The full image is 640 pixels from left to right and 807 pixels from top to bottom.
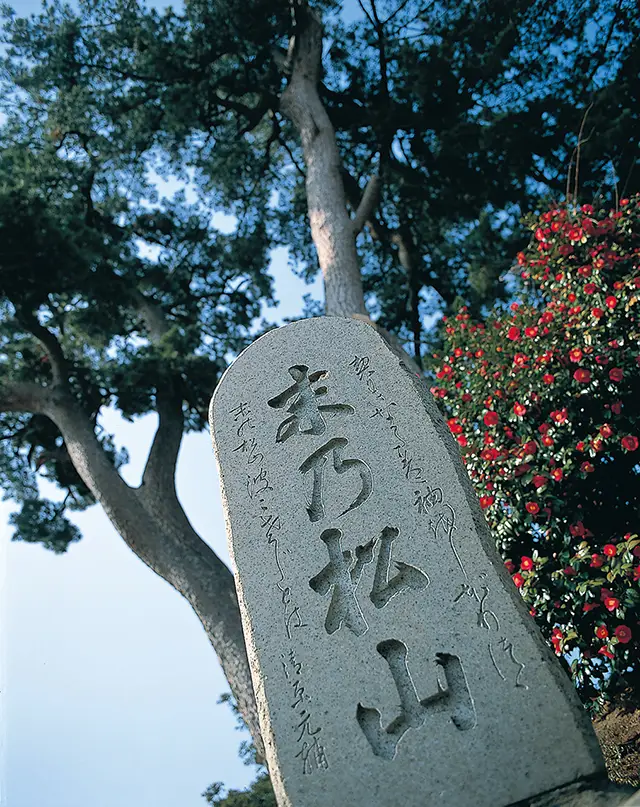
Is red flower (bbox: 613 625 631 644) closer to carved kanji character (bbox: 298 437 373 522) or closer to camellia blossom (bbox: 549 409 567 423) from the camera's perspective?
camellia blossom (bbox: 549 409 567 423)

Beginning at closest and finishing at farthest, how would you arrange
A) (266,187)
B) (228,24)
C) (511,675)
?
(511,675) → (228,24) → (266,187)

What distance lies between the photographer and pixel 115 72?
7305mm

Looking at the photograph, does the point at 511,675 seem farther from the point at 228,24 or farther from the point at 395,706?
the point at 228,24

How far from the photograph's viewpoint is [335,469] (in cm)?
226

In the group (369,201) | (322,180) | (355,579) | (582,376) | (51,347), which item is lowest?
(355,579)

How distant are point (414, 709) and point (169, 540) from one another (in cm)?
402

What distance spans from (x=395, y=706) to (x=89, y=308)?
6.13 meters

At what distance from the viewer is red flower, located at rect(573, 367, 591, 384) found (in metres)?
3.54

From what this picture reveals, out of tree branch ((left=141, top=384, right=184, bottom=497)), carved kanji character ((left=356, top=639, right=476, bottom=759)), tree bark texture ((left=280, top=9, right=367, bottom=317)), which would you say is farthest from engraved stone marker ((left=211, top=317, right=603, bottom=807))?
tree branch ((left=141, top=384, right=184, bottom=497))

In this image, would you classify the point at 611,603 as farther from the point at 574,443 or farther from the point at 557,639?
the point at 574,443

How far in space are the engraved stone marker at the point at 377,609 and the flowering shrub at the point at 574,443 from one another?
1296mm

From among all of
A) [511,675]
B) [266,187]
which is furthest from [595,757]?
[266,187]

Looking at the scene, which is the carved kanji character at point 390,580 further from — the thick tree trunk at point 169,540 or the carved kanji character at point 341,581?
the thick tree trunk at point 169,540

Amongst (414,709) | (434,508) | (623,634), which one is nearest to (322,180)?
(623,634)
